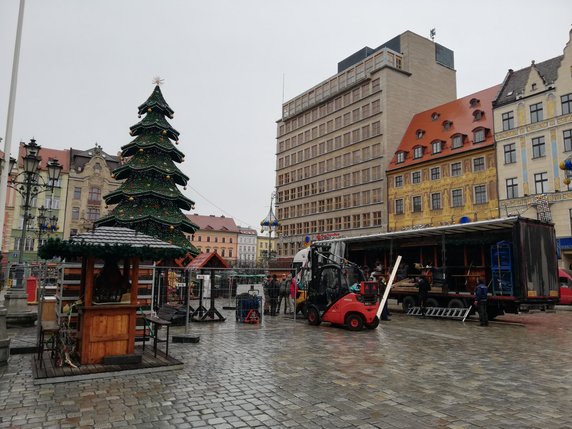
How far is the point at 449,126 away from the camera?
148ft

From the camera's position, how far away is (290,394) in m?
7.06

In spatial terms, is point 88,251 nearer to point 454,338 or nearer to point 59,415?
point 59,415

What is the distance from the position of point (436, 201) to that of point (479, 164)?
5.25 meters

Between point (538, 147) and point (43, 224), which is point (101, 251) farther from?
point (538, 147)

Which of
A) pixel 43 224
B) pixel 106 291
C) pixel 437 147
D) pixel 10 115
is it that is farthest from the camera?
pixel 437 147

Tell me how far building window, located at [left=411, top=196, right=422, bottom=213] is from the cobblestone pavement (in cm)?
3233

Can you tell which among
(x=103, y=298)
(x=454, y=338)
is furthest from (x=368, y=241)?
(x=103, y=298)

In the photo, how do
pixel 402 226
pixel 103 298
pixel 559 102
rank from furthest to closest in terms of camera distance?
pixel 402 226 → pixel 559 102 → pixel 103 298

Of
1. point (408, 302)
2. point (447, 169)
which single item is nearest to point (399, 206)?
point (447, 169)

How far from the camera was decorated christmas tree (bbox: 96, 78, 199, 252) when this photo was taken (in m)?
21.4

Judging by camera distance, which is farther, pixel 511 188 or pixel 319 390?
pixel 511 188

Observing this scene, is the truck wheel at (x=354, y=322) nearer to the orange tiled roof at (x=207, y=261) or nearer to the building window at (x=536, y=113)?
the orange tiled roof at (x=207, y=261)

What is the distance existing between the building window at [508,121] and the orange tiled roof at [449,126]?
1501 mm

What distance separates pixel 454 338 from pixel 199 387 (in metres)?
9.40
